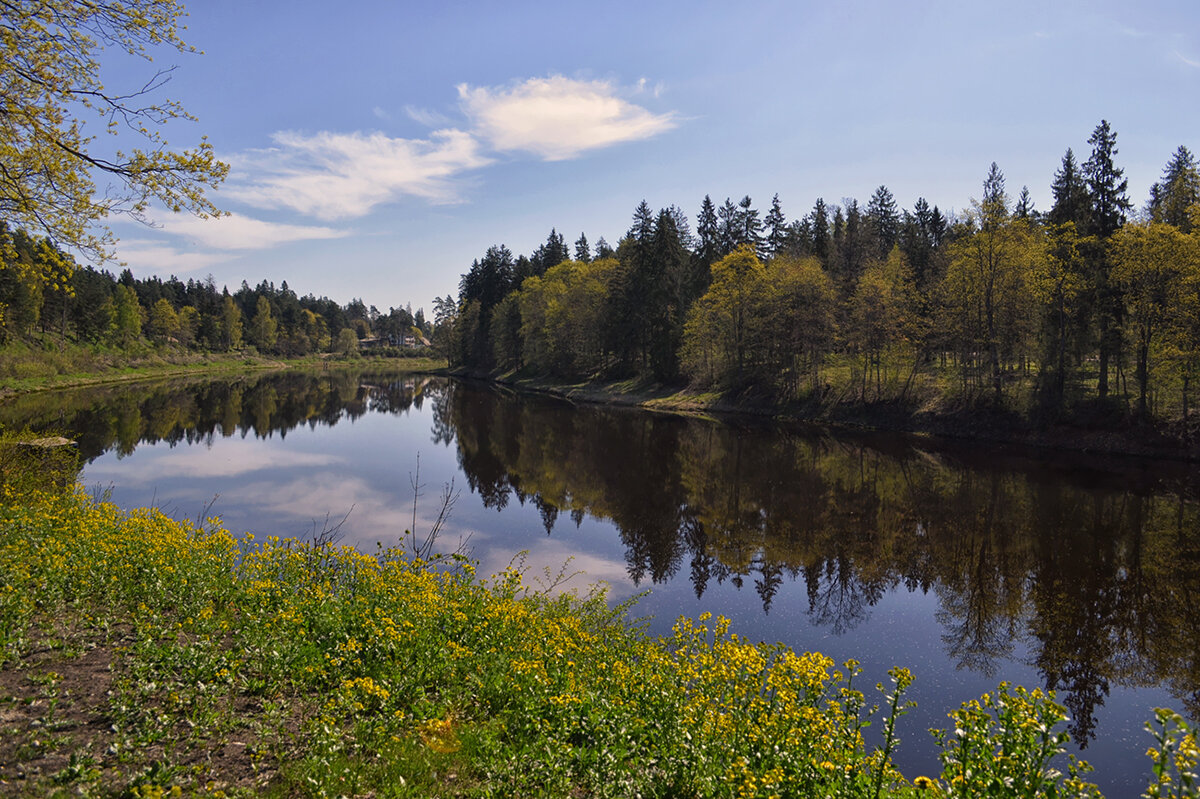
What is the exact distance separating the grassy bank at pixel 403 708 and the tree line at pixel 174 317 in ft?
22.1

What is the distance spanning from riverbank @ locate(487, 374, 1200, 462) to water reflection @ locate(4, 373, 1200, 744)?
10.3ft

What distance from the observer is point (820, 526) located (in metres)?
20.6

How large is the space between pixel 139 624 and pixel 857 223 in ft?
250

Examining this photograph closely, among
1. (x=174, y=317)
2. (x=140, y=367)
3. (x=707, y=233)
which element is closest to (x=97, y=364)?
(x=140, y=367)

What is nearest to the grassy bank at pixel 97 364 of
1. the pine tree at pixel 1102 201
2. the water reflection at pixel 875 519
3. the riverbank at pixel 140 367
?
the riverbank at pixel 140 367

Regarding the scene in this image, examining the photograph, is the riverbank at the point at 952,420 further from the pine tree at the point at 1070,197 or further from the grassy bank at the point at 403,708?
the grassy bank at the point at 403,708

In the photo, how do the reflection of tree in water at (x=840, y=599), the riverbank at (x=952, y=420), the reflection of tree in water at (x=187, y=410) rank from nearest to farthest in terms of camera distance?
1. the reflection of tree in water at (x=840, y=599)
2. the riverbank at (x=952, y=420)
3. the reflection of tree in water at (x=187, y=410)

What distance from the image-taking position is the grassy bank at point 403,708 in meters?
5.12

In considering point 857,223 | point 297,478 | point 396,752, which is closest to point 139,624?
point 396,752

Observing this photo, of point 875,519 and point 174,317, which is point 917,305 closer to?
point 875,519

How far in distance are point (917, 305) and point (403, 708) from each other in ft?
165

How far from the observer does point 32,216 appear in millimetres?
9102

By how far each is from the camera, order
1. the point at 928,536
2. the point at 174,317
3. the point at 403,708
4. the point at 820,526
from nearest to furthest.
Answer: the point at 403,708 → the point at 928,536 → the point at 820,526 → the point at 174,317

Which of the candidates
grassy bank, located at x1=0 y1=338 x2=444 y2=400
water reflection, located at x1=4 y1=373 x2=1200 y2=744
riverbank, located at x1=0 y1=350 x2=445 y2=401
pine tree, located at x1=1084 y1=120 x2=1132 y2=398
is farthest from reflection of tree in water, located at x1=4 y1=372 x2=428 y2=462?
pine tree, located at x1=1084 y1=120 x2=1132 y2=398
